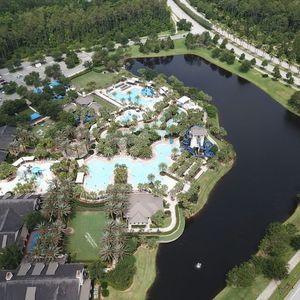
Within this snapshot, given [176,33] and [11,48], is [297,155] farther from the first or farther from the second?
[11,48]

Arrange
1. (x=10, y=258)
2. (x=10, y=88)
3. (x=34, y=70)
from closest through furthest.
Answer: (x=10, y=258), (x=10, y=88), (x=34, y=70)

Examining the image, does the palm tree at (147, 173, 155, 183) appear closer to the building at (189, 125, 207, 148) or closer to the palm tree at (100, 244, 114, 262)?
the building at (189, 125, 207, 148)

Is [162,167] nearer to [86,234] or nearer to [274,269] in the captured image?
[86,234]

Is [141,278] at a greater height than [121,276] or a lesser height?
lesser

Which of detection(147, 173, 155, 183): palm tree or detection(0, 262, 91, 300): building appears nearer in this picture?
detection(0, 262, 91, 300): building

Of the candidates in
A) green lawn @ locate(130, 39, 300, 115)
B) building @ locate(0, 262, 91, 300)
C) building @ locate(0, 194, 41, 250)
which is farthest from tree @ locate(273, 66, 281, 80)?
building @ locate(0, 262, 91, 300)

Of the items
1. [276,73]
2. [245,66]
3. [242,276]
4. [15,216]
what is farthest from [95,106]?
[242,276]

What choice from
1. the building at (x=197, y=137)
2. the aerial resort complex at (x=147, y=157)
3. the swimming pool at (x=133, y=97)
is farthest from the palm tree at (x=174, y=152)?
the swimming pool at (x=133, y=97)
